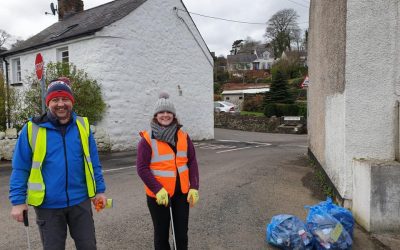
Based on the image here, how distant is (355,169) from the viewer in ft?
17.1

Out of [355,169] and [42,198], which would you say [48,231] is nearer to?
[42,198]

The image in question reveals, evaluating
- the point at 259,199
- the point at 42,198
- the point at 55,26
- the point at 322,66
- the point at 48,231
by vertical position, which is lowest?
the point at 259,199

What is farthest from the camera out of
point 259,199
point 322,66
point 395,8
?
point 322,66

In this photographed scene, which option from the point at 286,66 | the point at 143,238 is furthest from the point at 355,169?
the point at 286,66

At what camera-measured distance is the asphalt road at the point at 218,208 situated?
4.66 meters

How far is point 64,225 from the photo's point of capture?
3.14 metres

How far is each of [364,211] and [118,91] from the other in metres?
10.9

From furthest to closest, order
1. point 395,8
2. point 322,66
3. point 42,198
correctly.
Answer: point 322,66 < point 395,8 < point 42,198

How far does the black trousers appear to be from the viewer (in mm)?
3541

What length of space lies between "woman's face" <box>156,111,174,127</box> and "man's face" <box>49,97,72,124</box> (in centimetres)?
83

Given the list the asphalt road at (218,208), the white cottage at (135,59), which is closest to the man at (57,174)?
the asphalt road at (218,208)

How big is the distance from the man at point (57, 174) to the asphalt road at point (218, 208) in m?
1.48

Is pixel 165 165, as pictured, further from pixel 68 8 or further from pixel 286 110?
pixel 286 110

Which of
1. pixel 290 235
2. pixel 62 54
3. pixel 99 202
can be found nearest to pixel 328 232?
pixel 290 235
